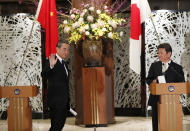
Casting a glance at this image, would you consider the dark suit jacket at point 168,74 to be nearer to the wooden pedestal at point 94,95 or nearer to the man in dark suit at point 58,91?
the man in dark suit at point 58,91

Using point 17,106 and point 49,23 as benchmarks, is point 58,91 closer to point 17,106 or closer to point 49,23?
point 17,106

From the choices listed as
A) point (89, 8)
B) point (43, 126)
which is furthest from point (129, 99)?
point (89, 8)

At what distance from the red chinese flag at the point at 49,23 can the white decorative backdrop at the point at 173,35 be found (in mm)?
2324

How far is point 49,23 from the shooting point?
5.25 metres

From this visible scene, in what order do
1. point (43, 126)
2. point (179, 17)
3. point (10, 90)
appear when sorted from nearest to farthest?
point (10, 90) < point (43, 126) < point (179, 17)

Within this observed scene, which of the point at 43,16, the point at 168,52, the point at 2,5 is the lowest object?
the point at 168,52

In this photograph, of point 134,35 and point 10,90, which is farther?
point 134,35

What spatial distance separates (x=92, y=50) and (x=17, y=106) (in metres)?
1.85

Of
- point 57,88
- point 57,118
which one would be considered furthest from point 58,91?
point 57,118

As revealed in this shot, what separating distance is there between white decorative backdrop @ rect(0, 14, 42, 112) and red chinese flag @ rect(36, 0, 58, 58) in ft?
5.59

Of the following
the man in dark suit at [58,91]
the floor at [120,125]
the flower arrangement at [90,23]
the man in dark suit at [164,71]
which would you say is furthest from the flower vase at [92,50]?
the man in dark suit at [164,71]

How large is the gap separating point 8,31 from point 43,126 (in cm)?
213

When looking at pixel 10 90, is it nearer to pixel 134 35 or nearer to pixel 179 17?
pixel 134 35

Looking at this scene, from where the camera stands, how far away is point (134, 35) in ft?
16.9
